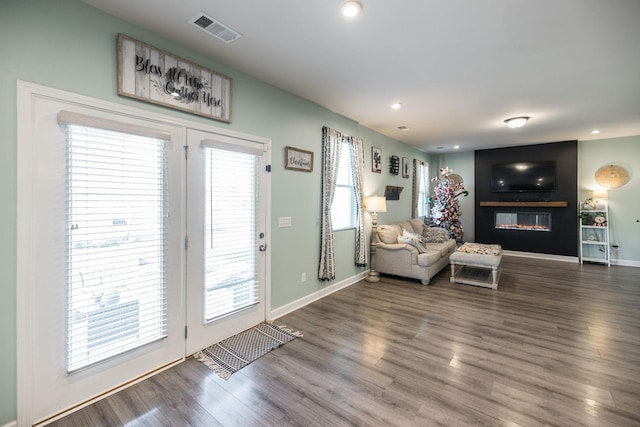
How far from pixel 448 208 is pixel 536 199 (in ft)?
6.73

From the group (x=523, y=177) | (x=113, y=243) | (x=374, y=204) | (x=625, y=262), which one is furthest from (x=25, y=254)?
(x=625, y=262)

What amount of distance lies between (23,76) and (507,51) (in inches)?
147

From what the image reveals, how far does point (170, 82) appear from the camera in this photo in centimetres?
242

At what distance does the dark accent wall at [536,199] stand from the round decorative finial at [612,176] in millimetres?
447

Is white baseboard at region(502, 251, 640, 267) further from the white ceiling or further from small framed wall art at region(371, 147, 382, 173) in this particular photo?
small framed wall art at region(371, 147, 382, 173)

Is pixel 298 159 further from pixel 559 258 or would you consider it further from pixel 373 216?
pixel 559 258

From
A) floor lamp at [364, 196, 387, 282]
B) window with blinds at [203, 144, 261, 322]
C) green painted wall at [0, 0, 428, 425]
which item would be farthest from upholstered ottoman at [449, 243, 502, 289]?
window with blinds at [203, 144, 261, 322]

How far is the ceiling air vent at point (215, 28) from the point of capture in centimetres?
213

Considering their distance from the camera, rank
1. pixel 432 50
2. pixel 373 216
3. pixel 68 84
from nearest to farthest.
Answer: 1. pixel 68 84
2. pixel 432 50
3. pixel 373 216

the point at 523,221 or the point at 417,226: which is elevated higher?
the point at 523,221

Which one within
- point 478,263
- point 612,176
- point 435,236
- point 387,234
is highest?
point 612,176

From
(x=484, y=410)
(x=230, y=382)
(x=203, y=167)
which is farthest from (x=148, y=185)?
(x=484, y=410)

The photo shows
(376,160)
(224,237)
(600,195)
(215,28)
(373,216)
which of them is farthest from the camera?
(600,195)

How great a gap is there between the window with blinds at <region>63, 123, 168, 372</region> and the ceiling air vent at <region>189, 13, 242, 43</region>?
969 mm
